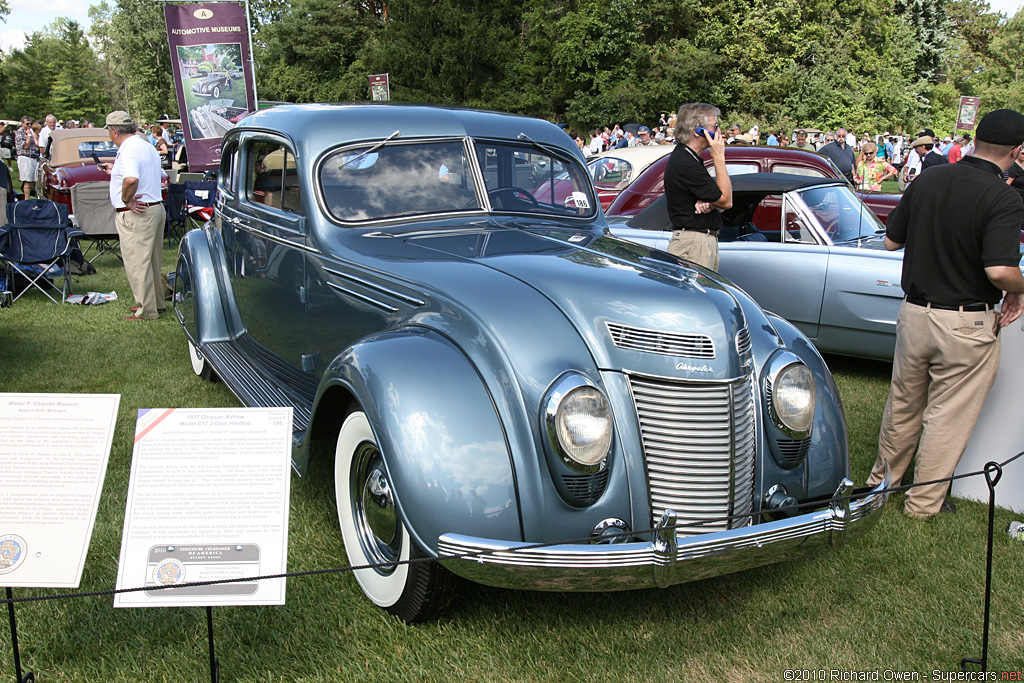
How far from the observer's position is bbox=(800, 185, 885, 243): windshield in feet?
21.4

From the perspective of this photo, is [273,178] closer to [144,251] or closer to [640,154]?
[144,251]

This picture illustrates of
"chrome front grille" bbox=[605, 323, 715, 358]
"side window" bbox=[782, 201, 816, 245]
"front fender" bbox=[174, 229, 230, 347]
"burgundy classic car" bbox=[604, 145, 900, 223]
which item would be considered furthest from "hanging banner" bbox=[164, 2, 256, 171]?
"chrome front grille" bbox=[605, 323, 715, 358]

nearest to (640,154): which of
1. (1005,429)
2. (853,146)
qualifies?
(1005,429)

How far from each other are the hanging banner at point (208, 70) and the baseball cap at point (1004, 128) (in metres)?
11.8

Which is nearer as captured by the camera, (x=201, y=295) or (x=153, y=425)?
(x=153, y=425)

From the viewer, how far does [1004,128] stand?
12.2ft

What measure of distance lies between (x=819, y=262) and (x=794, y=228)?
44 cm

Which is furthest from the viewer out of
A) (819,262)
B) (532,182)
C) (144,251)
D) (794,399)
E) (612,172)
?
(612,172)

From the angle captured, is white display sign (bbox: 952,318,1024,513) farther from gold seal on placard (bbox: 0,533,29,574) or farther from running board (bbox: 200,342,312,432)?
gold seal on placard (bbox: 0,533,29,574)

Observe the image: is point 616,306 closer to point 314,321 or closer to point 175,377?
point 314,321

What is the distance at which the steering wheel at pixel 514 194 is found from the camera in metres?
4.16

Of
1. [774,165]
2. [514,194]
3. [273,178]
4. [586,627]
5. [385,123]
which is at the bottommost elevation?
[586,627]

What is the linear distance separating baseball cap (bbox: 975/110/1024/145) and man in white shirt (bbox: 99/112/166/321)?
697 centimetres

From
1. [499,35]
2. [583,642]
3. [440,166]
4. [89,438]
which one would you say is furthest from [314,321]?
[499,35]
